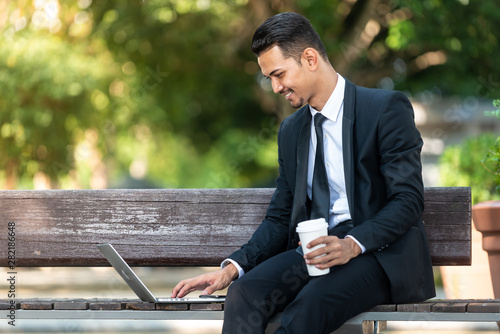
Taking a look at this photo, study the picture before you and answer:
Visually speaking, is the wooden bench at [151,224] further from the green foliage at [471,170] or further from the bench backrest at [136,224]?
the green foliage at [471,170]

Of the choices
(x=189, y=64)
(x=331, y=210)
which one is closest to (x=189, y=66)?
(x=189, y=64)

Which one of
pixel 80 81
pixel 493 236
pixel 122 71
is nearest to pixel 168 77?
pixel 122 71

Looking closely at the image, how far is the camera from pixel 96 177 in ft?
81.0

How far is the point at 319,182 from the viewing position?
11.3 feet

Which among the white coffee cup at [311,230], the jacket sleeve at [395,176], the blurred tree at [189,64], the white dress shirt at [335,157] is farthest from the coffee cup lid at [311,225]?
the blurred tree at [189,64]

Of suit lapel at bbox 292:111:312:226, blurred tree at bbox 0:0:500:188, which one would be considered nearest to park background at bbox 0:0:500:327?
blurred tree at bbox 0:0:500:188

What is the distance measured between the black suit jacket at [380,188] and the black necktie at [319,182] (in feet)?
0.17

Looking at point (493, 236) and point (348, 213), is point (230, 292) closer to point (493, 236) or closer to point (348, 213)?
point (348, 213)

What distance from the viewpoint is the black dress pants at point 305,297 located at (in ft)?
9.74

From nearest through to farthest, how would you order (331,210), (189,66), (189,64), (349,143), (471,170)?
(349,143)
(331,210)
(471,170)
(189,64)
(189,66)

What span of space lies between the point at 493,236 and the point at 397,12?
430 inches

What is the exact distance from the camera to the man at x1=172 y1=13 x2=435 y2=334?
9.98ft

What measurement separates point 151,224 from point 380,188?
4.23 ft

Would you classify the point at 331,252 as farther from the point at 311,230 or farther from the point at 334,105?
the point at 334,105
